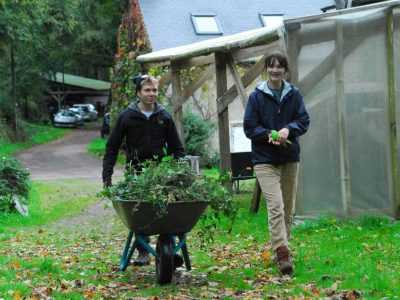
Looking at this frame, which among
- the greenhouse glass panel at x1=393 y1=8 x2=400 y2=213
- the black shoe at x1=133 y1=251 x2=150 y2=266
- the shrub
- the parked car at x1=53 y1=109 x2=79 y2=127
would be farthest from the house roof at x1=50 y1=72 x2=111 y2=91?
the black shoe at x1=133 y1=251 x2=150 y2=266

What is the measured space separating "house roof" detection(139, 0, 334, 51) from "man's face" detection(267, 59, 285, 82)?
23.2 metres

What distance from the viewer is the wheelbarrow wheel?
6.77 m

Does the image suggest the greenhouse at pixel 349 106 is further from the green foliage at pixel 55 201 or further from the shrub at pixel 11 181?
the shrub at pixel 11 181

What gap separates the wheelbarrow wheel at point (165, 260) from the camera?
22.2ft

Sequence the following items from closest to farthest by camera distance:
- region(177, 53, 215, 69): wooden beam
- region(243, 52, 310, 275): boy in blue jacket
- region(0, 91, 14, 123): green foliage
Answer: region(243, 52, 310, 275): boy in blue jacket, region(177, 53, 215, 69): wooden beam, region(0, 91, 14, 123): green foliage

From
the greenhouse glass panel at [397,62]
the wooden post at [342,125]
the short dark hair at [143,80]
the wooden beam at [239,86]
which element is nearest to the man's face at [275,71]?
the short dark hair at [143,80]

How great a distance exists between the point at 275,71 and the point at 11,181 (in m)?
9.07

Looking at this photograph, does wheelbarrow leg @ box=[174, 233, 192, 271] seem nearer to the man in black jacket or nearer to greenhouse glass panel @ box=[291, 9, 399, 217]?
the man in black jacket

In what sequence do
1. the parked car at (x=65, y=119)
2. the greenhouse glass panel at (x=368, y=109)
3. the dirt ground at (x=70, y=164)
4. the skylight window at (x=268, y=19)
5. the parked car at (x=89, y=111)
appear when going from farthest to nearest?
the parked car at (x=89, y=111) → the parked car at (x=65, y=119) → the skylight window at (x=268, y=19) → the dirt ground at (x=70, y=164) → the greenhouse glass panel at (x=368, y=109)

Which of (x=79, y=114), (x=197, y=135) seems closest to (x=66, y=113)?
(x=79, y=114)

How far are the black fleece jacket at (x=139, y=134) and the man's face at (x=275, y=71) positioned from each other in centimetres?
118

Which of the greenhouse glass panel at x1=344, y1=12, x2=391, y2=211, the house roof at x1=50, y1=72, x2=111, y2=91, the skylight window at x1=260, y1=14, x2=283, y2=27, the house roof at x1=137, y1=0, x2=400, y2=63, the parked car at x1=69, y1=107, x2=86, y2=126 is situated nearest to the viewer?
the house roof at x1=137, y1=0, x2=400, y2=63

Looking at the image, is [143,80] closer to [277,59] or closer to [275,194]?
[277,59]

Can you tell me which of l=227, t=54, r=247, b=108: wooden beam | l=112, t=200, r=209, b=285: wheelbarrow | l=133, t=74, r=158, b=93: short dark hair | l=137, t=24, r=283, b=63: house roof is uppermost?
l=137, t=24, r=283, b=63: house roof
